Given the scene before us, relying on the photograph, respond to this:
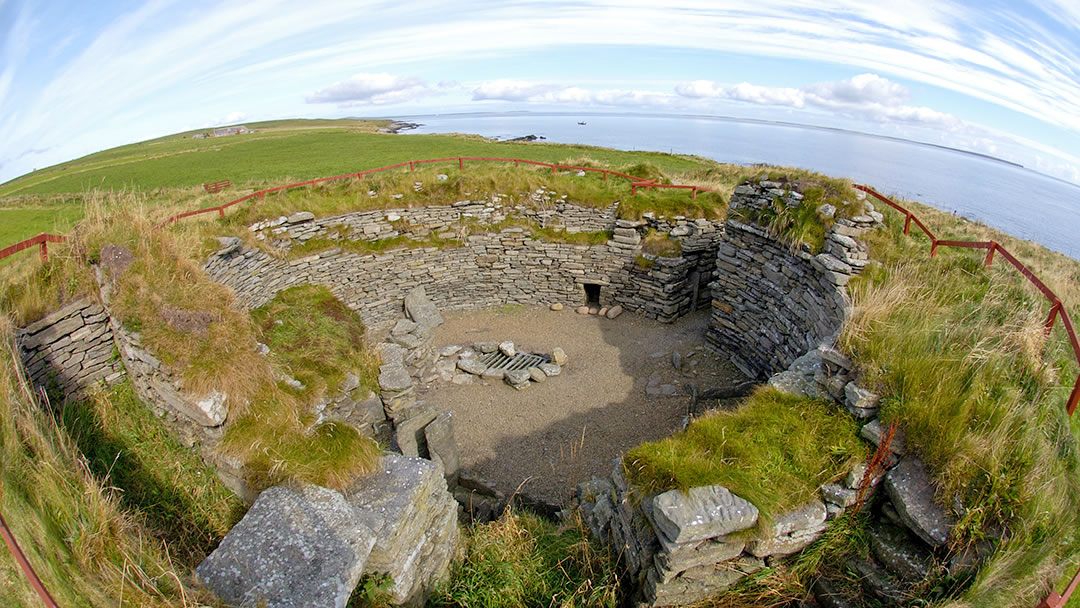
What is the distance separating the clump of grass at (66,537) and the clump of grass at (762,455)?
420 cm

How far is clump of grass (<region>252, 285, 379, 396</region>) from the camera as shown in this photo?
28.7ft

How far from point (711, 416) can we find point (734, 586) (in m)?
1.96

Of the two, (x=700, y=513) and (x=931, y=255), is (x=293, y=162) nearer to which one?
(x=931, y=255)

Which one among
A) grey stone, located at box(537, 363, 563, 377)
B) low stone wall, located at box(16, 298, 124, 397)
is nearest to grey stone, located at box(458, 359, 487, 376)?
grey stone, located at box(537, 363, 563, 377)

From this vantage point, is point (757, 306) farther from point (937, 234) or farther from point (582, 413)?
point (582, 413)

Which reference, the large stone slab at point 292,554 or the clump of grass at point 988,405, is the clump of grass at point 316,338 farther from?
the clump of grass at point 988,405

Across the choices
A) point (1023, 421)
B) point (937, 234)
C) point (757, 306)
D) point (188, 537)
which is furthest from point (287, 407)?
point (937, 234)

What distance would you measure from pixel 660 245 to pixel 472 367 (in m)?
6.99

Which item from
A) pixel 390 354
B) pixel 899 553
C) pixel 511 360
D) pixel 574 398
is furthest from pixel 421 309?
pixel 899 553

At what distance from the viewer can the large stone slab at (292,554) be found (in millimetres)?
3693

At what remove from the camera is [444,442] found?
29.3 ft

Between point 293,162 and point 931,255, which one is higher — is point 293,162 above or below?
above

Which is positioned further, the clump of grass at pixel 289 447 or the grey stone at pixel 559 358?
the grey stone at pixel 559 358

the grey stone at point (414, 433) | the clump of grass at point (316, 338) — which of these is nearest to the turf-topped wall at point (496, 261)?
the clump of grass at point (316, 338)
